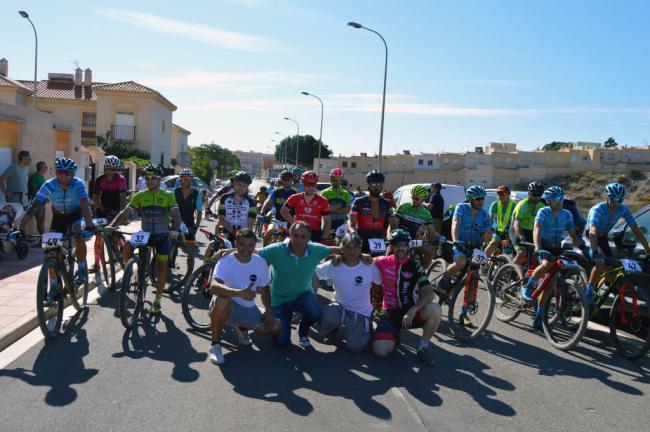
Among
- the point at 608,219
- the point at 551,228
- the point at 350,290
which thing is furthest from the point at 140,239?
the point at 608,219

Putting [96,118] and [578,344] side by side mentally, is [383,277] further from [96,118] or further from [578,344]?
[96,118]

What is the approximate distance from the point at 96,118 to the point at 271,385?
46079 millimetres

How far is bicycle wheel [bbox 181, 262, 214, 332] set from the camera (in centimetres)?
712

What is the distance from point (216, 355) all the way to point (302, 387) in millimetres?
1042

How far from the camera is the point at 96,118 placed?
47125 millimetres

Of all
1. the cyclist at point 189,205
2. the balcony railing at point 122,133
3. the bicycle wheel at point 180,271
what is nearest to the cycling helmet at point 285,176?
the cyclist at point 189,205

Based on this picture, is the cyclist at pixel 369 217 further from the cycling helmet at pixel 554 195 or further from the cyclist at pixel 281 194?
the cyclist at pixel 281 194

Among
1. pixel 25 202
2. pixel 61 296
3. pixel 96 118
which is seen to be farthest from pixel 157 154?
pixel 61 296

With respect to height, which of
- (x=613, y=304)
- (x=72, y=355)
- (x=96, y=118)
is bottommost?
(x=72, y=355)

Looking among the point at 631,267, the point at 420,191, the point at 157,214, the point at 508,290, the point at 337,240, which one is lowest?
the point at 508,290

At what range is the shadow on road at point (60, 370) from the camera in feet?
16.1

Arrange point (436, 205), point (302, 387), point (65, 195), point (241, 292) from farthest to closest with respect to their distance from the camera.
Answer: point (436, 205), point (65, 195), point (241, 292), point (302, 387)

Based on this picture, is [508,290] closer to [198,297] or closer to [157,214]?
[198,297]

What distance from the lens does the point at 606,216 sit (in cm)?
778
